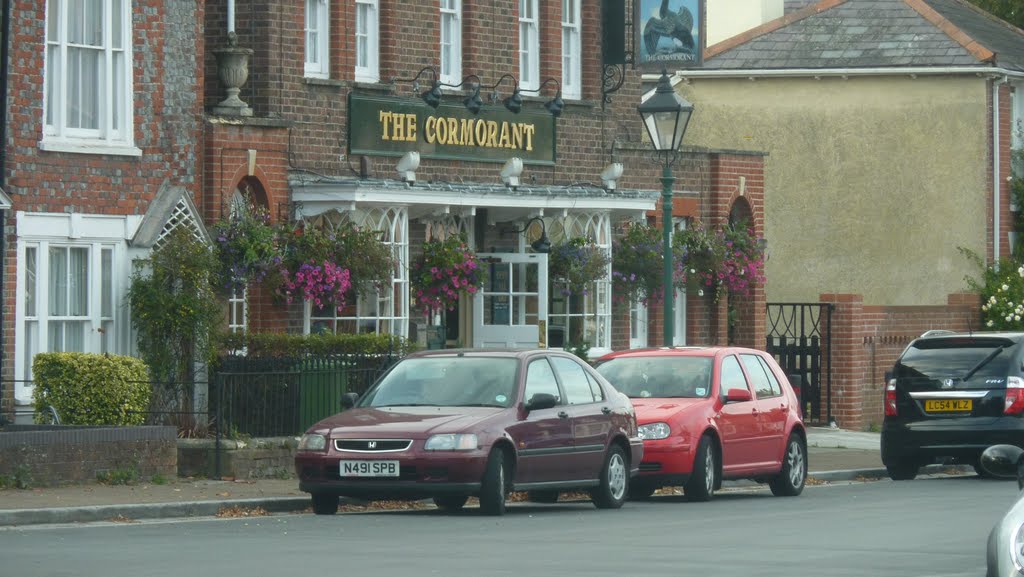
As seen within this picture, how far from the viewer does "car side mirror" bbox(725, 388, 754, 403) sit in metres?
19.8

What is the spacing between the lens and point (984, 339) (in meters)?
22.7

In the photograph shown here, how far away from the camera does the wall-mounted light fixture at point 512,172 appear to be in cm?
2745

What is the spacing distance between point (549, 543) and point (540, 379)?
12.5 feet

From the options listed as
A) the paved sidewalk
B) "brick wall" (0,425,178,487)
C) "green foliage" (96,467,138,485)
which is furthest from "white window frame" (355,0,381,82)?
"green foliage" (96,467,138,485)

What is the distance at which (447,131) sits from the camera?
27.3m

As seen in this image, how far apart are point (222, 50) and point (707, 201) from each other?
33.9ft

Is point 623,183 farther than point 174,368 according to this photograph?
Yes

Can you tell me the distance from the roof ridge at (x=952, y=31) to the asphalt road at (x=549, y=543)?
20965 mm

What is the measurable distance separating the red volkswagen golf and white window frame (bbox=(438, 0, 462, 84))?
315 inches

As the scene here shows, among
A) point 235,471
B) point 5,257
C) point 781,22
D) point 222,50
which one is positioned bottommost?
point 235,471

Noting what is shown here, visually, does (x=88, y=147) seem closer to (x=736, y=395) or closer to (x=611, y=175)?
(x=736, y=395)

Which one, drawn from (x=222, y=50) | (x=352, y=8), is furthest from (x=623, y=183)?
(x=222, y=50)

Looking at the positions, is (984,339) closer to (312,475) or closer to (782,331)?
(312,475)

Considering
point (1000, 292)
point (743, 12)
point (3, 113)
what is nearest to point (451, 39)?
point (3, 113)
